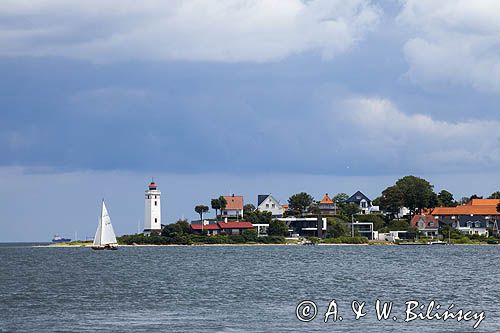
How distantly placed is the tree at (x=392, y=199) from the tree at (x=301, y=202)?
616 inches

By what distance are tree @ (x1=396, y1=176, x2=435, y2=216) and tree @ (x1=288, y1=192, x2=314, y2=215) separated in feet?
64.9

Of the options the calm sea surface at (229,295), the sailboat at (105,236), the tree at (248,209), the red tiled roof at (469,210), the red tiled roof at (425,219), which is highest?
the tree at (248,209)

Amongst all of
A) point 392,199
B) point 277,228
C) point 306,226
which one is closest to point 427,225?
point 392,199

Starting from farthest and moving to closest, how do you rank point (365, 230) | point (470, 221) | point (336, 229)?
point (470, 221)
point (365, 230)
point (336, 229)

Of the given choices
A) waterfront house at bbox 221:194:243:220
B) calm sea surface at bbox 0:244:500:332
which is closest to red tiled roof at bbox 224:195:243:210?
waterfront house at bbox 221:194:243:220

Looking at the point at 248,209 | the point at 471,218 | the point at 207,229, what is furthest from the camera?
the point at 248,209

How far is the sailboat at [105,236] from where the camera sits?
151 meters

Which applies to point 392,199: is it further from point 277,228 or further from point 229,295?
point 229,295

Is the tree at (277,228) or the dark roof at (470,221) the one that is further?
the dark roof at (470,221)

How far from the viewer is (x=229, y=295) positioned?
180ft

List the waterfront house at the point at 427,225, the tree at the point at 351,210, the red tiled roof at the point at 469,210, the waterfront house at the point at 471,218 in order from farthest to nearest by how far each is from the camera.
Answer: the tree at the point at 351,210, the red tiled roof at the point at 469,210, the waterfront house at the point at 471,218, the waterfront house at the point at 427,225

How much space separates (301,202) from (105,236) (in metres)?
51.9

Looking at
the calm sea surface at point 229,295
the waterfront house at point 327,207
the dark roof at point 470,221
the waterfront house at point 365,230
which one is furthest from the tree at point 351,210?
the calm sea surface at point 229,295

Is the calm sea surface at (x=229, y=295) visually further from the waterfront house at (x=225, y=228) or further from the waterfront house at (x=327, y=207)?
the waterfront house at (x=327, y=207)
